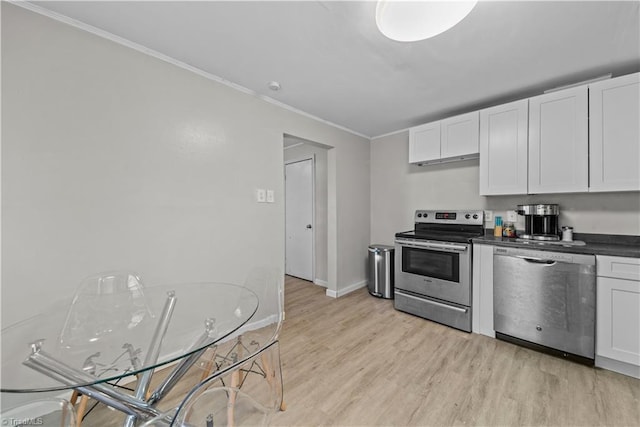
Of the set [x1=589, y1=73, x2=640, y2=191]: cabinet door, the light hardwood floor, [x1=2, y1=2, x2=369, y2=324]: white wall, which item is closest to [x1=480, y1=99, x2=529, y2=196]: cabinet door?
[x1=589, y1=73, x2=640, y2=191]: cabinet door

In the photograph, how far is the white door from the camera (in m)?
4.23

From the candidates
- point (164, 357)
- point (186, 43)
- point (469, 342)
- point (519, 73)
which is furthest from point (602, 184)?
point (186, 43)

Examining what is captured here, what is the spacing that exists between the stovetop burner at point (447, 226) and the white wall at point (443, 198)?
0.56ft

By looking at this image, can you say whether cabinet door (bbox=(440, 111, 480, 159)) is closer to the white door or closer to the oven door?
the oven door

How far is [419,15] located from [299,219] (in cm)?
354

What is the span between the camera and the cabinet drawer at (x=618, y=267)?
1.77m

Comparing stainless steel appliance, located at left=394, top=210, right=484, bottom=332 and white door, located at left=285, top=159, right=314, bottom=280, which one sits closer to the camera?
stainless steel appliance, located at left=394, top=210, right=484, bottom=332

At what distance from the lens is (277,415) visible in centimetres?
151

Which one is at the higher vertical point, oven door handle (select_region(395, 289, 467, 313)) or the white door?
the white door

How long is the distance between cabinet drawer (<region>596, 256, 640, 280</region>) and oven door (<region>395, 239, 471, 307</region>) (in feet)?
2.90

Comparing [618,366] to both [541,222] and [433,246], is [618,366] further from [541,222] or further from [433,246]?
[433,246]

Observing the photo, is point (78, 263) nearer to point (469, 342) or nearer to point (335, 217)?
A: point (335, 217)

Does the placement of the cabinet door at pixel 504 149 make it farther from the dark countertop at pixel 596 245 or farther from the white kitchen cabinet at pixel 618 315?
the white kitchen cabinet at pixel 618 315

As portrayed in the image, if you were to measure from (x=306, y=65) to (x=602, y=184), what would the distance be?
264cm
